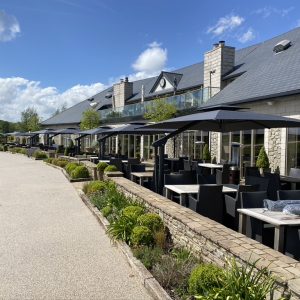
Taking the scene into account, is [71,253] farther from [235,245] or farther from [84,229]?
[235,245]

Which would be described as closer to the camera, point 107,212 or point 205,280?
point 205,280

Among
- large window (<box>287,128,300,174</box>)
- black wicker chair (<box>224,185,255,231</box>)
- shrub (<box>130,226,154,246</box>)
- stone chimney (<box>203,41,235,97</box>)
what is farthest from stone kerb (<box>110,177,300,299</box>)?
stone chimney (<box>203,41,235,97</box>)

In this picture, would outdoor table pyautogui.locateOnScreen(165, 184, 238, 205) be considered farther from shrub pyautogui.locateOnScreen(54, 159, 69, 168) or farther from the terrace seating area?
shrub pyautogui.locateOnScreen(54, 159, 69, 168)

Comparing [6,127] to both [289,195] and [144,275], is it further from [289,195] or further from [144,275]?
[144,275]

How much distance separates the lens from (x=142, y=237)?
236 inches

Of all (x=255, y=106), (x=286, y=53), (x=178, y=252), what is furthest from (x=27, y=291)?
(x=286, y=53)

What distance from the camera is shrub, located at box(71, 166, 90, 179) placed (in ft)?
53.1

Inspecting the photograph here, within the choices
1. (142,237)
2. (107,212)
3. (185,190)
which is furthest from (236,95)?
(142,237)

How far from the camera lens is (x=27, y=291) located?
4.70 meters

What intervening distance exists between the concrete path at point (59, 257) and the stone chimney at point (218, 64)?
13844mm

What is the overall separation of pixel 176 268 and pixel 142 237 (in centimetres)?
123

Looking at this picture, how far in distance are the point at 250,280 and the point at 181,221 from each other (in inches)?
85.0

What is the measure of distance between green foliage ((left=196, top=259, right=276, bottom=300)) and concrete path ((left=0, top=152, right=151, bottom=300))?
4.40 feet

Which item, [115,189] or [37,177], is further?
[37,177]
